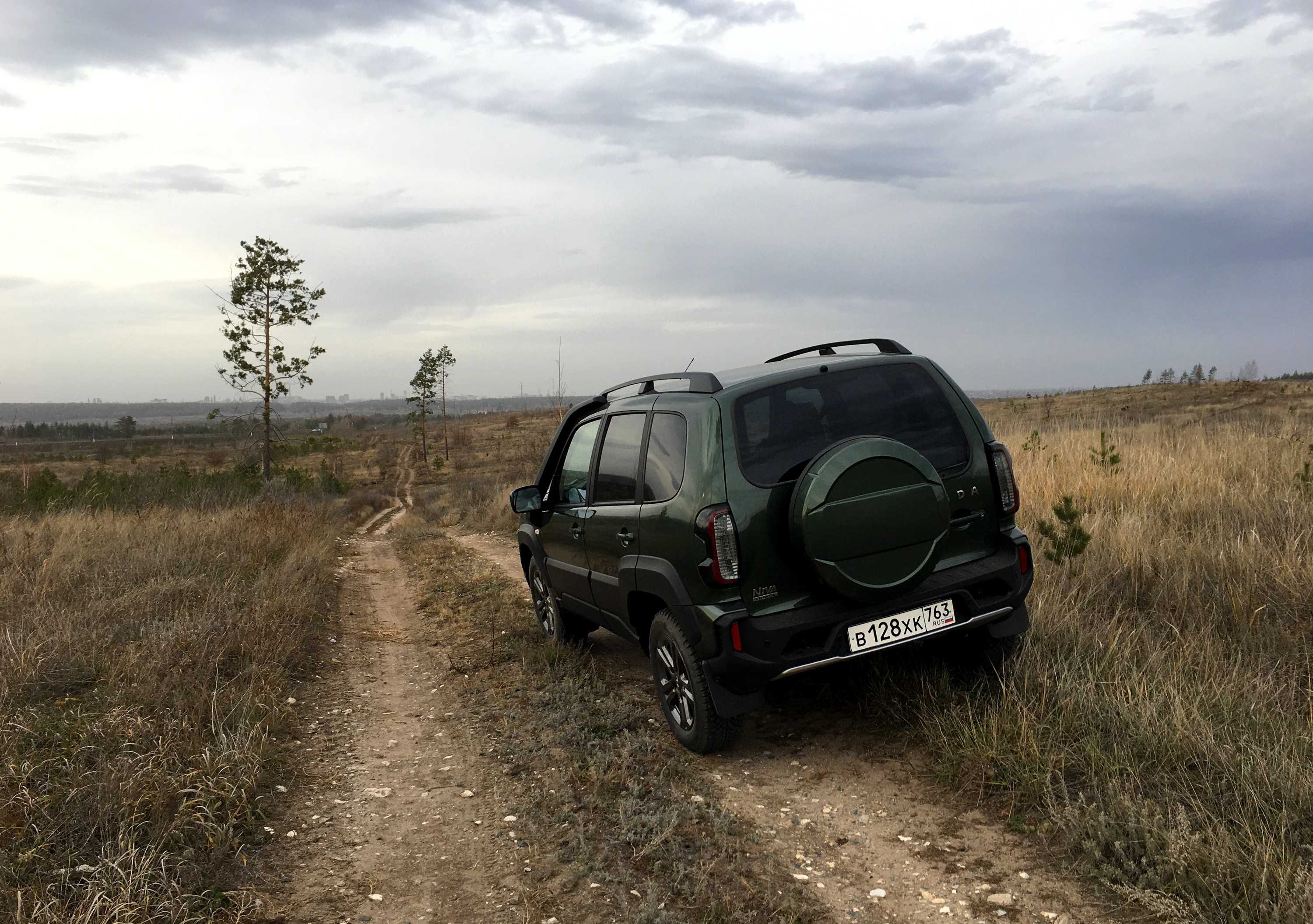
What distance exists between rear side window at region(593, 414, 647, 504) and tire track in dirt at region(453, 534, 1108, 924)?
1.41 metres

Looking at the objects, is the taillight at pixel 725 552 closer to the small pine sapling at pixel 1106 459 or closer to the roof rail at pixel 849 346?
the roof rail at pixel 849 346

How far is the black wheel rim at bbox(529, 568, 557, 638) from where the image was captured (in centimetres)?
640

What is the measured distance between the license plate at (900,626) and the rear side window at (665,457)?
111 cm

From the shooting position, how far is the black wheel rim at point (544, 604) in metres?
6.40

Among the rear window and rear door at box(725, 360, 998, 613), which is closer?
rear door at box(725, 360, 998, 613)

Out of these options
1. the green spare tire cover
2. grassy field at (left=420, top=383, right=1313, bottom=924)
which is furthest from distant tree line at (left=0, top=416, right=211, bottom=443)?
the green spare tire cover

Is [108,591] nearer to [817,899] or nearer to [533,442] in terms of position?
[817,899]

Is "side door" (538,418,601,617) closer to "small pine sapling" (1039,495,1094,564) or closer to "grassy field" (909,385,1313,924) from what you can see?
"grassy field" (909,385,1313,924)

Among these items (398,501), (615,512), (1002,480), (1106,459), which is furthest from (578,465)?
(398,501)

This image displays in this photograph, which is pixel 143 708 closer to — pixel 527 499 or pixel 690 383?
pixel 527 499

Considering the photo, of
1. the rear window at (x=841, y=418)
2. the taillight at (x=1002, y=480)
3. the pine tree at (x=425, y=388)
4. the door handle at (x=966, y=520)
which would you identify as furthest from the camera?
the pine tree at (x=425, y=388)

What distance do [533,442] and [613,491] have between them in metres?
28.6

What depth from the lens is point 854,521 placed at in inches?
144

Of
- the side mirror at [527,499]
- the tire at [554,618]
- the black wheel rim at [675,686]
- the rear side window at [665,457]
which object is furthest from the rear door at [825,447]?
the tire at [554,618]
